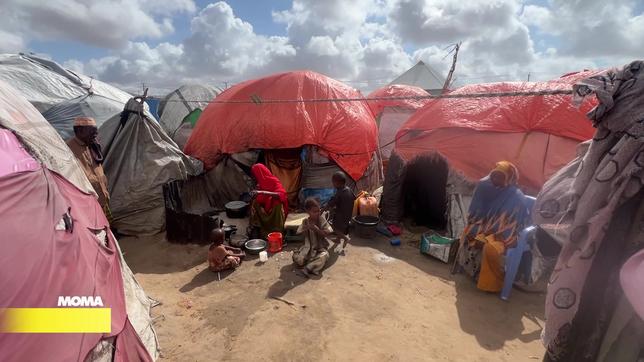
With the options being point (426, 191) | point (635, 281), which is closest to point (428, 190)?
point (426, 191)

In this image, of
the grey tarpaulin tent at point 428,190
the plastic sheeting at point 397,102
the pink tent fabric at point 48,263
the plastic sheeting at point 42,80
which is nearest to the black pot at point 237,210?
the grey tarpaulin tent at point 428,190

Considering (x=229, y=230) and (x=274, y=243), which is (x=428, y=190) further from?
(x=229, y=230)

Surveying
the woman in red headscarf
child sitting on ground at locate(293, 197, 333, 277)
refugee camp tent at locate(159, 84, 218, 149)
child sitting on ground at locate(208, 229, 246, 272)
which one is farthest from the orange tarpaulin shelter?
refugee camp tent at locate(159, 84, 218, 149)

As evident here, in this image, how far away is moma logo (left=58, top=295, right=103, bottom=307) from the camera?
196cm

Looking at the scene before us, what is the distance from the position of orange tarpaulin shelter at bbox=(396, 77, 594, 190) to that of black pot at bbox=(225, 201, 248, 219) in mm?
3270

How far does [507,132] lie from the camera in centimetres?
531

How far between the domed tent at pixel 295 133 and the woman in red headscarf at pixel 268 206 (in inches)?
59.9

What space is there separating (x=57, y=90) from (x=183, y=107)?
4726 millimetres

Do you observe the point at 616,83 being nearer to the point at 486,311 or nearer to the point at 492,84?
the point at 486,311

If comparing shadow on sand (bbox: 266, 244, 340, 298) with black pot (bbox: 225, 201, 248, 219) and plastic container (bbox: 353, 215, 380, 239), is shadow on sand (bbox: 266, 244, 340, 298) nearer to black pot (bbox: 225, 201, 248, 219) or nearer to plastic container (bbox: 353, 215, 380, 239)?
plastic container (bbox: 353, 215, 380, 239)

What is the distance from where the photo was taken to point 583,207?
1.27 m

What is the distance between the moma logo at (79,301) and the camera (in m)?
1.96

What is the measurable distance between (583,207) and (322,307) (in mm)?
2970

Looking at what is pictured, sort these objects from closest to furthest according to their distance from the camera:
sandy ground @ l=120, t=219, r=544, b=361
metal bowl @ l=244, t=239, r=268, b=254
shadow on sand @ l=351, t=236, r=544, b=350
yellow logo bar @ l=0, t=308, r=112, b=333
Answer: yellow logo bar @ l=0, t=308, r=112, b=333, sandy ground @ l=120, t=219, r=544, b=361, shadow on sand @ l=351, t=236, r=544, b=350, metal bowl @ l=244, t=239, r=268, b=254
